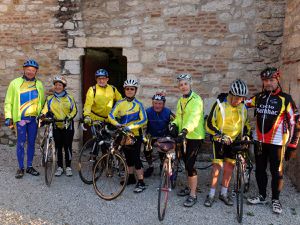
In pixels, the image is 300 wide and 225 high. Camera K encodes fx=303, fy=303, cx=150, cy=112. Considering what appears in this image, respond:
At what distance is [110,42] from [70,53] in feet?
2.93

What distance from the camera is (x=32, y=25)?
6.47 meters

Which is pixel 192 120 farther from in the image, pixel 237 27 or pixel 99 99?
pixel 237 27

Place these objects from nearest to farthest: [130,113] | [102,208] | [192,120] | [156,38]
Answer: [192,120] < [102,208] < [130,113] < [156,38]

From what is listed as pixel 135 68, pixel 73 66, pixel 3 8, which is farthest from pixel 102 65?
pixel 3 8

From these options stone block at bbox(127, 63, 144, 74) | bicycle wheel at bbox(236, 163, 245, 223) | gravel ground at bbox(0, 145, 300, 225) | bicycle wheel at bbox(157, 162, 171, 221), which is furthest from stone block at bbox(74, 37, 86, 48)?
bicycle wheel at bbox(236, 163, 245, 223)

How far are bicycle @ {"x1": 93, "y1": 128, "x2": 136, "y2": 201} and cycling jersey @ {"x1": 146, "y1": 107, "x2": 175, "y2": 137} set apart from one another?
0.54 meters

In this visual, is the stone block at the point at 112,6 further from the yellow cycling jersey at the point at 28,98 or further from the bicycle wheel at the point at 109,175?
the bicycle wheel at the point at 109,175

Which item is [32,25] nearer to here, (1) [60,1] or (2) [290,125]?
(1) [60,1]

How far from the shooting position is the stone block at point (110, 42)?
618 cm

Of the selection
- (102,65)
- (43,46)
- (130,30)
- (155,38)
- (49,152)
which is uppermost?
(130,30)

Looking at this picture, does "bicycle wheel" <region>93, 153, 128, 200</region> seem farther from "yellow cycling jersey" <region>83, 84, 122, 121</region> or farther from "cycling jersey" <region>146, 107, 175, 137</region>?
"yellow cycling jersey" <region>83, 84, 122, 121</region>

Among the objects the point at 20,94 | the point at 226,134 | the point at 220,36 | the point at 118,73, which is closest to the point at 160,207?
the point at 226,134

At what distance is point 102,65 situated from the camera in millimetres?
7645

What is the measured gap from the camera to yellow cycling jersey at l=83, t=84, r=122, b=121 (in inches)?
194
